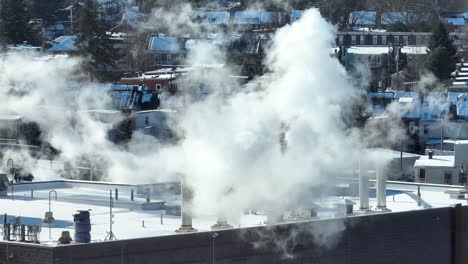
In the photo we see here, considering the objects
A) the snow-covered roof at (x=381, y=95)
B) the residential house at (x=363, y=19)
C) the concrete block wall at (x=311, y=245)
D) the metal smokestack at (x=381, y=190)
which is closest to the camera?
the concrete block wall at (x=311, y=245)

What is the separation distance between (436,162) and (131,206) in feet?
109

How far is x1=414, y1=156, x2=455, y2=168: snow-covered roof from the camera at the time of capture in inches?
2621

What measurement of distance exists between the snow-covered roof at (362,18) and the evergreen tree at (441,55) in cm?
1917

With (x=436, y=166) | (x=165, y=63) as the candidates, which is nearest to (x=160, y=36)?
(x=165, y=63)

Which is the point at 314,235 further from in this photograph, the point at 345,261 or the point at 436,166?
the point at 436,166

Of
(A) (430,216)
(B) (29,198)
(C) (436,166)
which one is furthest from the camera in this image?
(C) (436,166)

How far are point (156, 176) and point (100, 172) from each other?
7.69 metres

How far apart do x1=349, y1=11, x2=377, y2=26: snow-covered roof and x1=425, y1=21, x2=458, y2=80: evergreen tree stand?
62.9ft

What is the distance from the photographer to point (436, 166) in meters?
66.8

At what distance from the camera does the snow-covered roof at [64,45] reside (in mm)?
95125

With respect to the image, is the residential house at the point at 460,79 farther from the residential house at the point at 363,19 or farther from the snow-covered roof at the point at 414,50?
the residential house at the point at 363,19

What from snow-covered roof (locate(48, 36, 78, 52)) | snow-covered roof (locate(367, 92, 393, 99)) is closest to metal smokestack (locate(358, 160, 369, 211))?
snow-covered roof (locate(367, 92, 393, 99))

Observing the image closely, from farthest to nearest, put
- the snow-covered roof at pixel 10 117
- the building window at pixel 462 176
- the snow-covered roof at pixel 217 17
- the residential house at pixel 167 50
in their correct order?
the snow-covered roof at pixel 217 17 < the residential house at pixel 167 50 < the building window at pixel 462 176 < the snow-covered roof at pixel 10 117

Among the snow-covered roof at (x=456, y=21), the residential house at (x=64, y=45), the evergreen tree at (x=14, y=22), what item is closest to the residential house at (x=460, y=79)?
the snow-covered roof at (x=456, y=21)
